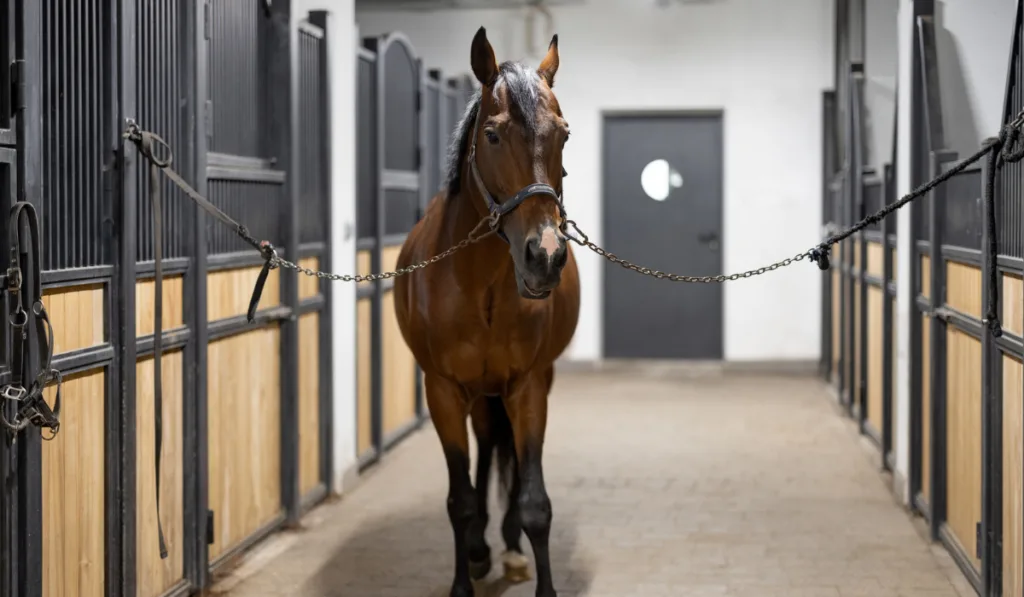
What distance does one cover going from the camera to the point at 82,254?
2.67 meters

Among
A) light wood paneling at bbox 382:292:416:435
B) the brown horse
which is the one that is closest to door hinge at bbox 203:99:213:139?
the brown horse

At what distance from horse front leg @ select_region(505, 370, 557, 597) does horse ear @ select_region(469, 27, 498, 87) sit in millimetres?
845

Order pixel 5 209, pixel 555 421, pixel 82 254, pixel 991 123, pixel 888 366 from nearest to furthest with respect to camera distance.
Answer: pixel 5 209 < pixel 82 254 < pixel 991 123 < pixel 888 366 < pixel 555 421

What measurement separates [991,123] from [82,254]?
2824mm

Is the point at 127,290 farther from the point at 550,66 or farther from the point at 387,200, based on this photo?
the point at 387,200

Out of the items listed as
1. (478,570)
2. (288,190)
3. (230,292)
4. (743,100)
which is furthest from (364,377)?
(743,100)

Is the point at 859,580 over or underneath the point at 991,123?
underneath

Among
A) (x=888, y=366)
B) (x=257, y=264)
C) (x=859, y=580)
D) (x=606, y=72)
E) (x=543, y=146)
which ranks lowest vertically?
(x=859, y=580)

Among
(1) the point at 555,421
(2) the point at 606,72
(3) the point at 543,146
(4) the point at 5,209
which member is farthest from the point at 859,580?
(2) the point at 606,72

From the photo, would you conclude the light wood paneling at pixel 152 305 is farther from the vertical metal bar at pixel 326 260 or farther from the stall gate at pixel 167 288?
the vertical metal bar at pixel 326 260

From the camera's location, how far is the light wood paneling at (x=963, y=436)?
3.40 metres

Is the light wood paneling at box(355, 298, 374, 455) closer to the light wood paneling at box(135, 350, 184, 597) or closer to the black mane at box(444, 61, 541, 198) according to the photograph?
the light wood paneling at box(135, 350, 184, 597)

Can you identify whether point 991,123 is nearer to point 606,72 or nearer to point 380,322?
point 380,322

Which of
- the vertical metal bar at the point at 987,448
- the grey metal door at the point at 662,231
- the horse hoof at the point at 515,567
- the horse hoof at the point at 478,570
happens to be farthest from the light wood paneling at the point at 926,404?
the grey metal door at the point at 662,231
